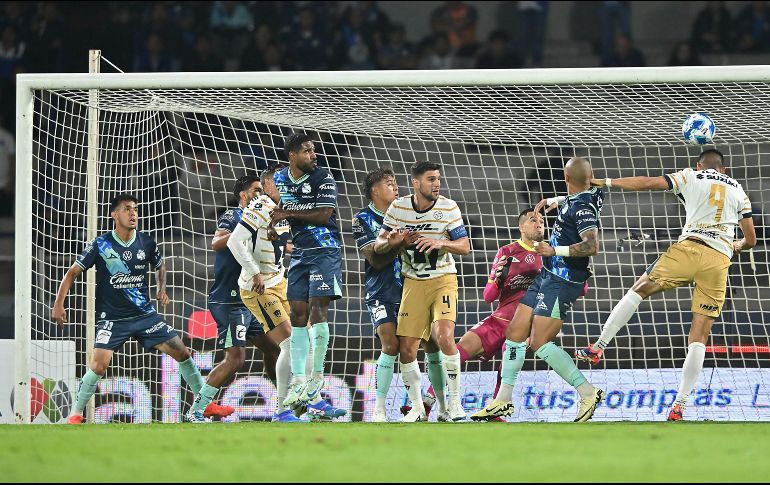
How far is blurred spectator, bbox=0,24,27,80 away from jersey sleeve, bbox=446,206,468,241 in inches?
458

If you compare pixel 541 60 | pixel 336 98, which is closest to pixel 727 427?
pixel 336 98

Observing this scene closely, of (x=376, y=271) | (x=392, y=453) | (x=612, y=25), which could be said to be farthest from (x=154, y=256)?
(x=612, y=25)

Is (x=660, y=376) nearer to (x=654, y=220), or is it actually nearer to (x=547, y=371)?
(x=547, y=371)

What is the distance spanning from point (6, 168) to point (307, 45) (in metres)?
5.17

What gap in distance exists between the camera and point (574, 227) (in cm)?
934

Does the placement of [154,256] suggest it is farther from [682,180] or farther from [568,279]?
[682,180]

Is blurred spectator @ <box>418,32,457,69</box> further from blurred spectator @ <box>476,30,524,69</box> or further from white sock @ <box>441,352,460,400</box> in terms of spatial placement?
white sock @ <box>441,352,460,400</box>

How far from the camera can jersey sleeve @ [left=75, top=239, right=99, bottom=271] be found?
411 inches

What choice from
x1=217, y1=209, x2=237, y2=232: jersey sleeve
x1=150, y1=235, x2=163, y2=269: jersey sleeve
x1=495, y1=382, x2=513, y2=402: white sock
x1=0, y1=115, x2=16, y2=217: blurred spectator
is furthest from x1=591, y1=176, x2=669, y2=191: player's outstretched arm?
x1=0, y1=115, x2=16, y2=217: blurred spectator

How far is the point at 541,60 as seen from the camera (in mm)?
19016

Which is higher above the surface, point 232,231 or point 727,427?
point 232,231

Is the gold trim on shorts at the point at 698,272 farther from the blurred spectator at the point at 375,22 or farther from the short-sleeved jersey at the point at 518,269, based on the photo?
the blurred spectator at the point at 375,22

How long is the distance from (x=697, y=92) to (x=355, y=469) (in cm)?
594

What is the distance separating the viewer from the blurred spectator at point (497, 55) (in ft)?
60.1
